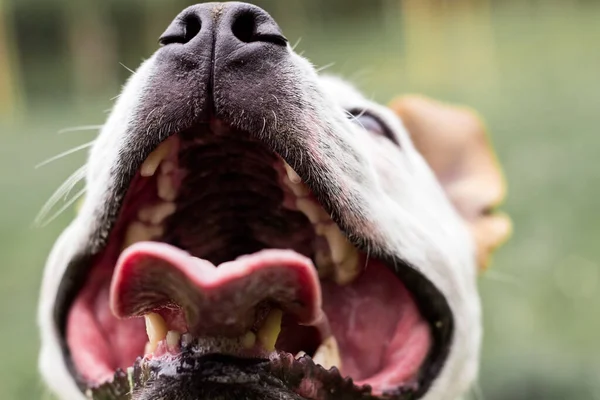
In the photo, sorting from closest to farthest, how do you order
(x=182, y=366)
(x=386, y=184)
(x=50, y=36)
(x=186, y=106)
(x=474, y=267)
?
(x=182, y=366) < (x=186, y=106) < (x=386, y=184) < (x=474, y=267) < (x=50, y=36)

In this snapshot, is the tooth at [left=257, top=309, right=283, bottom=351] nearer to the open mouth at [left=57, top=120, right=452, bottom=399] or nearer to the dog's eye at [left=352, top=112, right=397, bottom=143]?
the open mouth at [left=57, top=120, right=452, bottom=399]

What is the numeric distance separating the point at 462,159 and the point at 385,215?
4.37 ft

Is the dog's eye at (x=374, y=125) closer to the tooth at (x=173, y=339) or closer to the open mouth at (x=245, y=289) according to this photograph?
the open mouth at (x=245, y=289)

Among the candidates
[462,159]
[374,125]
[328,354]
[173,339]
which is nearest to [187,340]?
[173,339]

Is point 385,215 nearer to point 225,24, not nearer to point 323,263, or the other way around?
point 323,263

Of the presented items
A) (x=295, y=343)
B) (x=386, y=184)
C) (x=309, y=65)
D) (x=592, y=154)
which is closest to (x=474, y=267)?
(x=386, y=184)

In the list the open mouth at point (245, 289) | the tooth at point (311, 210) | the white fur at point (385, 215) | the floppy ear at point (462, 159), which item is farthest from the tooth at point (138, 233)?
the floppy ear at point (462, 159)

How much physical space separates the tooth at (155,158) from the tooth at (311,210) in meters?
0.36

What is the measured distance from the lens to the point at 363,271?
235 centimetres

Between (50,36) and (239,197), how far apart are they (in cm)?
1610

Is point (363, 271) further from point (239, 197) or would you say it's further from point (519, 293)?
point (519, 293)

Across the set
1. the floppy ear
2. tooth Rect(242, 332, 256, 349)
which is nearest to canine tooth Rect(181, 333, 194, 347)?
tooth Rect(242, 332, 256, 349)

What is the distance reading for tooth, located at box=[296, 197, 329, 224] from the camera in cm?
220

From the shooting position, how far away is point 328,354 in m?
2.14
